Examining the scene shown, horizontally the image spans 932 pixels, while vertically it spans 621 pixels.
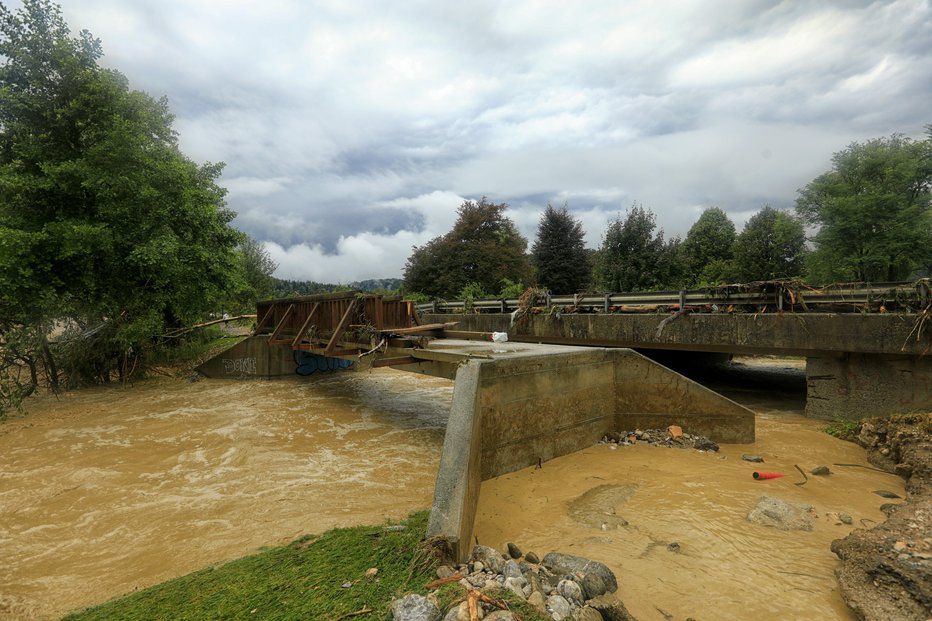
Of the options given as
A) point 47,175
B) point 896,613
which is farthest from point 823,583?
point 47,175

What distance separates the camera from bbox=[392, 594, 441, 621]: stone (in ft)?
9.46

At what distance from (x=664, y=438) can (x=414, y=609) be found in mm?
6210

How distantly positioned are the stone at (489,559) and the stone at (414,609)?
80cm

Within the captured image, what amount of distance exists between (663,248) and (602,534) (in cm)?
2486

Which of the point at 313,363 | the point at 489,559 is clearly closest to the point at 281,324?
the point at 313,363

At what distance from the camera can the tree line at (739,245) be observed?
2452 centimetres

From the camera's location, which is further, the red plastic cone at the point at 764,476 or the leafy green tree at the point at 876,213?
the leafy green tree at the point at 876,213

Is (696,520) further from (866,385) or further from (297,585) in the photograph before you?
(866,385)

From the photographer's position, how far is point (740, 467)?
6.67 meters

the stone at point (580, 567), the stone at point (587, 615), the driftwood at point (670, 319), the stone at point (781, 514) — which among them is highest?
the driftwood at point (670, 319)

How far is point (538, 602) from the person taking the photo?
123 inches

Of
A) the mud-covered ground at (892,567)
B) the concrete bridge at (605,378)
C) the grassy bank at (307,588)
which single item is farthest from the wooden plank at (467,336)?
the mud-covered ground at (892,567)

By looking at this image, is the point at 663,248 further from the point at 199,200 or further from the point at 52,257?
the point at 52,257

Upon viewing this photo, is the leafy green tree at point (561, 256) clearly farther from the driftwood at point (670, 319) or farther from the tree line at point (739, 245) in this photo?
the driftwood at point (670, 319)
